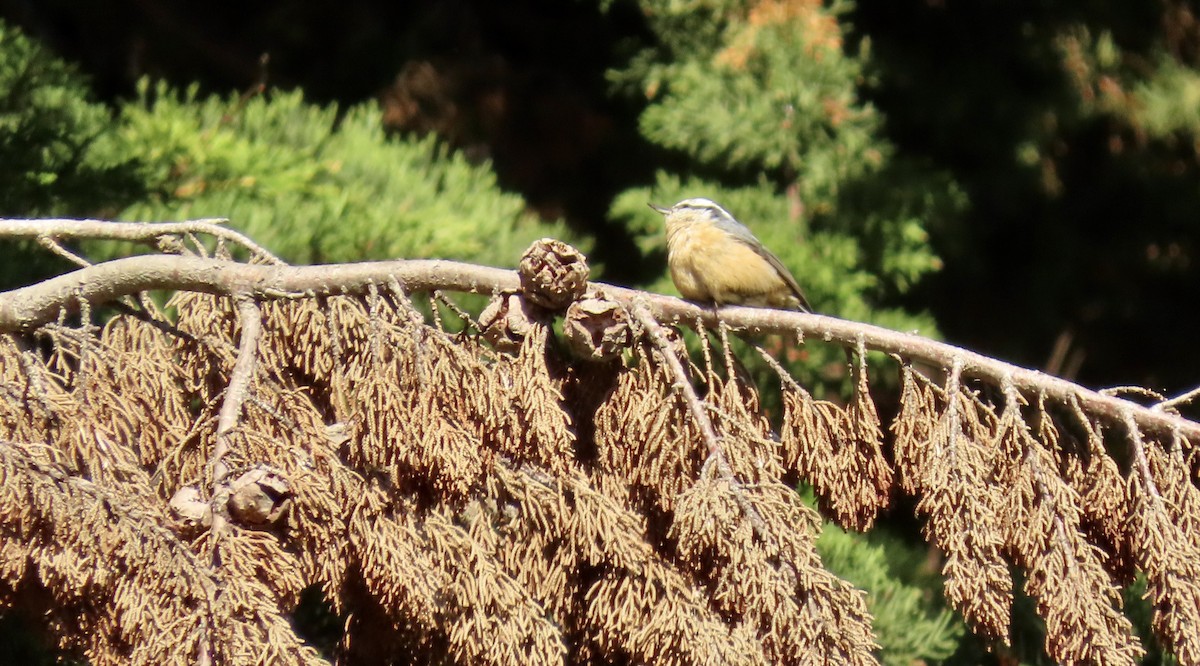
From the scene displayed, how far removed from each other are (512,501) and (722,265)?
0.88 m

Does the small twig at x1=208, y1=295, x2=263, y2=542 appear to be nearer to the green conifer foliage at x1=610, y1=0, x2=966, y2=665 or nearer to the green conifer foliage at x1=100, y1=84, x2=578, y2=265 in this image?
the green conifer foliage at x1=100, y1=84, x2=578, y2=265

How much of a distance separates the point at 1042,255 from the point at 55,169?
3048 millimetres

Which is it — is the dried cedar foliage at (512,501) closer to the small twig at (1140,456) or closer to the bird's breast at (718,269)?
the small twig at (1140,456)

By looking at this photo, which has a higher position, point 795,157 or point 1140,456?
point 1140,456

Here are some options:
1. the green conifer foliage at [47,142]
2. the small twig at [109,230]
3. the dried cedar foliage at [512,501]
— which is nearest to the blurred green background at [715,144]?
the green conifer foliage at [47,142]

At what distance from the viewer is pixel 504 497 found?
Answer: 1.49 meters

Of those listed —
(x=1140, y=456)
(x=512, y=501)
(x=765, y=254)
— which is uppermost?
(x=1140, y=456)

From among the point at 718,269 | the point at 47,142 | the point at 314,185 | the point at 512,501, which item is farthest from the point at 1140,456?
the point at 47,142

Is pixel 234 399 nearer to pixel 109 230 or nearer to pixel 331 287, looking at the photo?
pixel 331 287

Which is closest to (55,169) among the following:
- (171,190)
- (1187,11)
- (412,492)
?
(171,190)

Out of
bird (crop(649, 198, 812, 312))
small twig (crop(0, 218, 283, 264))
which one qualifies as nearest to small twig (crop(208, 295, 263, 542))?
→ small twig (crop(0, 218, 283, 264))

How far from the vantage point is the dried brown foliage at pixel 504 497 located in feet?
4.07

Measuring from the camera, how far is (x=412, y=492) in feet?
4.66

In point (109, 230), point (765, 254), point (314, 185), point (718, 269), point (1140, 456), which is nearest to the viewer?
point (1140, 456)
